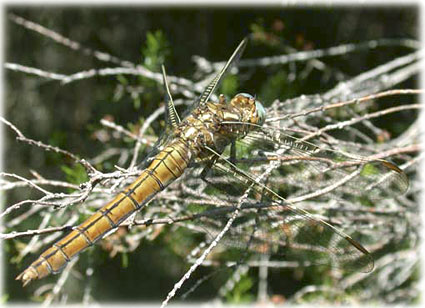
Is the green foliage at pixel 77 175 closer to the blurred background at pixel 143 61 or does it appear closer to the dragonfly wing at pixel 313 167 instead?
the blurred background at pixel 143 61

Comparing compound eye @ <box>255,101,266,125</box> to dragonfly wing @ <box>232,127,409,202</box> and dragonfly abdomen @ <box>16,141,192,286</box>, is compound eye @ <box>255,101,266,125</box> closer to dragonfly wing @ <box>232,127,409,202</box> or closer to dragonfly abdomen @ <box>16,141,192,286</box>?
dragonfly wing @ <box>232,127,409,202</box>

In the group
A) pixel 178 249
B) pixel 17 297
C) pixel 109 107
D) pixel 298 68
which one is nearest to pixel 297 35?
pixel 298 68

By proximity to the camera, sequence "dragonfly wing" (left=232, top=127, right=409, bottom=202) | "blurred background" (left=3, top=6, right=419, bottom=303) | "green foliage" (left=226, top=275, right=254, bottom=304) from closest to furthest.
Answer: "dragonfly wing" (left=232, top=127, right=409, bottom=202) < "green foliage" (left=226, top=275, right=254, bottom=304) < "blurred background" (left=3, top=6, right=419, bottom=303)

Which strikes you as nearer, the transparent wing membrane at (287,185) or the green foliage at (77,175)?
the transparent wing membrane at (287,185)

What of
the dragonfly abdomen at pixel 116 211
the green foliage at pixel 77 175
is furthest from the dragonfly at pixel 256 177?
the green foliage at pixel 77 175

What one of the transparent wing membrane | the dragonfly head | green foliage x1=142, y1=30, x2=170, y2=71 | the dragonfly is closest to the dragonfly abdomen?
the dragonfly
